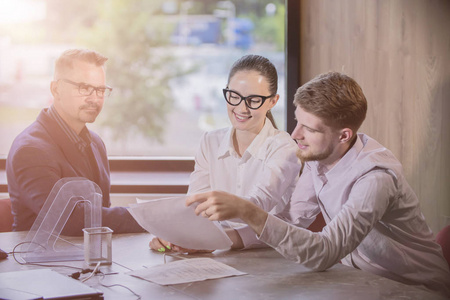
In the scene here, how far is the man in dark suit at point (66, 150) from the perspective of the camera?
2.69 m

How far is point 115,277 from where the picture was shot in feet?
6.06

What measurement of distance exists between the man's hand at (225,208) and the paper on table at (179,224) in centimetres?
8

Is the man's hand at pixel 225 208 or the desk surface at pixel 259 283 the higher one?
the man's hand at pixel 225 208

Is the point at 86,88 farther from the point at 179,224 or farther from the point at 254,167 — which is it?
the point at 179,224

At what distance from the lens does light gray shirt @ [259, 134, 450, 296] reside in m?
1.89

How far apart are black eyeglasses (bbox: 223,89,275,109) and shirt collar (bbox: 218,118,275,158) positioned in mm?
143

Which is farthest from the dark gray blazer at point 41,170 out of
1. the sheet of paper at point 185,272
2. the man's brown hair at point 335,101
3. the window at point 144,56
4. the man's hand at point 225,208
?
the window at point 144,56

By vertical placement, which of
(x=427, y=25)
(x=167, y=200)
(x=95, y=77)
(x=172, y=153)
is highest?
(x=427, y=25)

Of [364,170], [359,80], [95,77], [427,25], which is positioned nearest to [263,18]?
[359,80]

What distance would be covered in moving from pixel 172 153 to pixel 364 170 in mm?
2463

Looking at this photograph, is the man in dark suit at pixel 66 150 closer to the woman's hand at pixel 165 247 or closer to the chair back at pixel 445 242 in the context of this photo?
the woman's hand at pixel 165 247

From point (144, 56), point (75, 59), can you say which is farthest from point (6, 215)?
point (144, 56)

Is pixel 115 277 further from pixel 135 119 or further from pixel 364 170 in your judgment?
pixel 135 119

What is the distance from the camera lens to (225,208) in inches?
73.1
